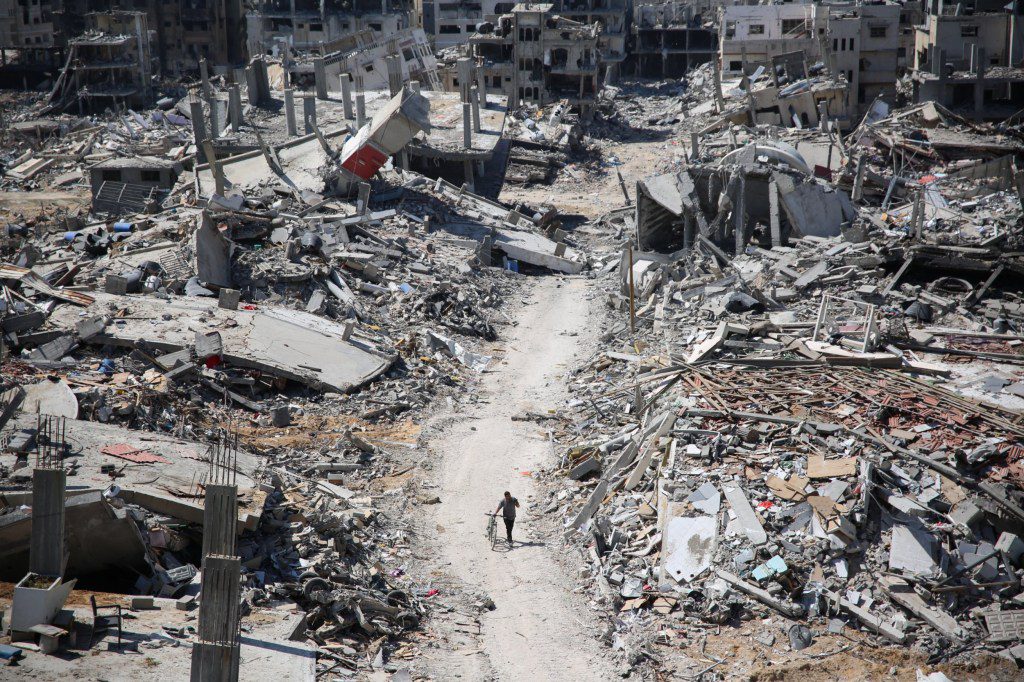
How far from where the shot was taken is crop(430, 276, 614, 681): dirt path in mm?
13000

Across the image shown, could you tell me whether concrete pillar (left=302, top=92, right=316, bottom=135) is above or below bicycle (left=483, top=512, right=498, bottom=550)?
above

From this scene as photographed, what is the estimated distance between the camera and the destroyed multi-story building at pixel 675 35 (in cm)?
6306

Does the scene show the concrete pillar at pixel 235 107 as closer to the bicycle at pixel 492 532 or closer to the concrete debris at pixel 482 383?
the concrete debris at pixel 482 383

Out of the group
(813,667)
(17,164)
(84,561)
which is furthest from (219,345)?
(17,164)

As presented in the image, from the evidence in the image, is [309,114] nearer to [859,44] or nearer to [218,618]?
[859,44]

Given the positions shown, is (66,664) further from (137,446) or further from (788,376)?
→ (788,376)

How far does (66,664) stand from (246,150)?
80.1 ft

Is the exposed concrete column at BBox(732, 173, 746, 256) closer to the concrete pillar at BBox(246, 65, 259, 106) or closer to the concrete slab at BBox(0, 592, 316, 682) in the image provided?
the concrete slab at BBox(0, 592, 316, 682)

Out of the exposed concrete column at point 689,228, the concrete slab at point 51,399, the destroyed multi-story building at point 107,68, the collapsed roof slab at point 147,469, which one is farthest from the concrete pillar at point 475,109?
the destroyed multi-story building at point 107,68

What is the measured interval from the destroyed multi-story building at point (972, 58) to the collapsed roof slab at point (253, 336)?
29.8m

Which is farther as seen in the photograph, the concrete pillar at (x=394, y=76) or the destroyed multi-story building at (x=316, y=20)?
the destroyed multi-story building at (x=316, y=20)

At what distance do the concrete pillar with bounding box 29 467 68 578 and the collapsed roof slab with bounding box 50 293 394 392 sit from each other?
8.47 m

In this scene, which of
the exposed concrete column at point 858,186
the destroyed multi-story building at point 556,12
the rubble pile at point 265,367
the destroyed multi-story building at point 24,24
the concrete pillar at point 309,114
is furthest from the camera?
the destroyed multi-story building at point 556,12

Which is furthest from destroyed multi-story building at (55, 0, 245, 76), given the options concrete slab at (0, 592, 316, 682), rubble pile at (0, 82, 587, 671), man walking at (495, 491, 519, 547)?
concrete slab at (0, 592, 316, 682)
